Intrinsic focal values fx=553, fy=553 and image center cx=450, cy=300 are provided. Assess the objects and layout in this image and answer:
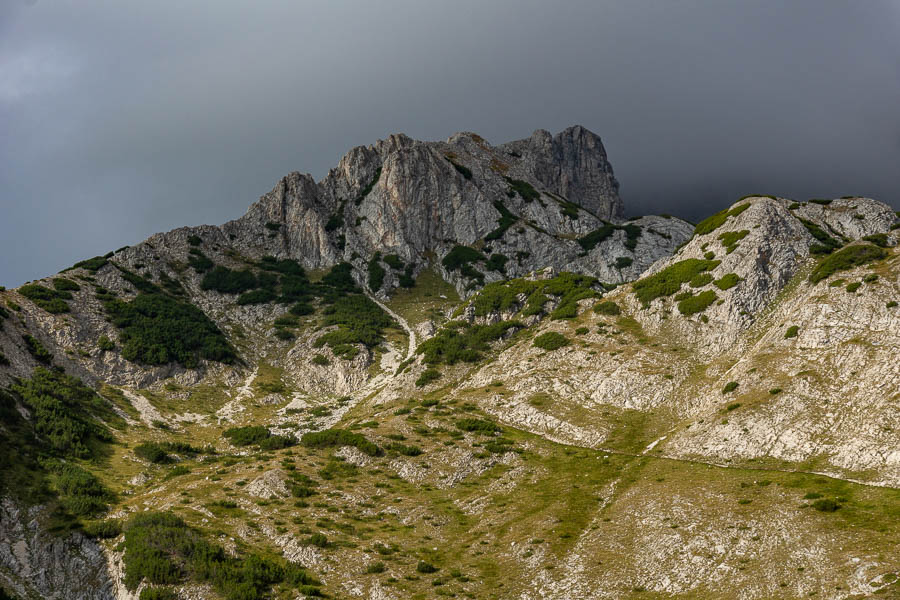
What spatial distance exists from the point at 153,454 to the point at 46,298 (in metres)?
59.2

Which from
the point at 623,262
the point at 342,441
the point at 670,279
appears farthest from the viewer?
the point at 623,262

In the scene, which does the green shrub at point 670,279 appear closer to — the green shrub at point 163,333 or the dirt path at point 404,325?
the dirt path at point 404,325

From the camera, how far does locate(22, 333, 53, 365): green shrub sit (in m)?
84.7

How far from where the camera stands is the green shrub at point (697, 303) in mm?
74750

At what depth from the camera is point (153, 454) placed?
66938mm

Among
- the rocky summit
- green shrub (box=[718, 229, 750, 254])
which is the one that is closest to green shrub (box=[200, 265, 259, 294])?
the rocky summit

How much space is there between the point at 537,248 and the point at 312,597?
15800 cm

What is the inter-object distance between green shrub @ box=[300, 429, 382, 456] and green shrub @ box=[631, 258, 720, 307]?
151 ft

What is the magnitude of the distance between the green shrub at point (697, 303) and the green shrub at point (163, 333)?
281ft

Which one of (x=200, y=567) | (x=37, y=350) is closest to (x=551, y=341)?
(x=200, y=567)

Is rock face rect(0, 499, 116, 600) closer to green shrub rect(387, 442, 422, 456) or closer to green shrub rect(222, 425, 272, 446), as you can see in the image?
Answer: green shrub rect(387, 442, 422, 456)

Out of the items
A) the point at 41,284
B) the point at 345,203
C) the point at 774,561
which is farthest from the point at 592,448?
the point at 345,203

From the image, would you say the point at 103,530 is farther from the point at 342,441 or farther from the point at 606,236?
the point at 606,236

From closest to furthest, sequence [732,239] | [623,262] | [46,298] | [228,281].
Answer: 1. [732,239]
2. [46,298]
3. [228,281]
4. [623,262]
